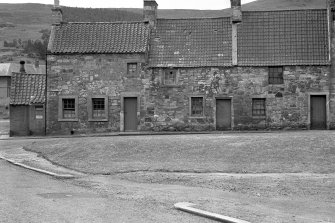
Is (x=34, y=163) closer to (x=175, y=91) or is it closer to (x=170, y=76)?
(x=175, y=91)

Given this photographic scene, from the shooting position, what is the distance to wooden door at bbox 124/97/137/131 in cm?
3756

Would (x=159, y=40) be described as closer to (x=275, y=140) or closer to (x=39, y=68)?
(x=275, y=140)

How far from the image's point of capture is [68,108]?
38375 mm

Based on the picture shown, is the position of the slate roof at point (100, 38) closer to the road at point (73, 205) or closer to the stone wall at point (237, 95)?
the stone wall at point (237, 95)

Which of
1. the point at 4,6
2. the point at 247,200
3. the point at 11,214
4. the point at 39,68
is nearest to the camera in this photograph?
the point at 11,214

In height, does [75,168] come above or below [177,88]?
below

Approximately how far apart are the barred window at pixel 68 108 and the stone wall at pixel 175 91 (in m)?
0.52

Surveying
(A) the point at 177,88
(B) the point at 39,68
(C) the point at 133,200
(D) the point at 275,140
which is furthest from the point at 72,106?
(B) the point at 39,68

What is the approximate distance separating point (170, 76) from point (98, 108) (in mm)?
5711

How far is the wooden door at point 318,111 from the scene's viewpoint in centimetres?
Answer: 3572

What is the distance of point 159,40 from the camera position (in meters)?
38.7

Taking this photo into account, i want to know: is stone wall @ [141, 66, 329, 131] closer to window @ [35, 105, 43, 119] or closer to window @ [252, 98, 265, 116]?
window @ [252, 98, 265, 116]

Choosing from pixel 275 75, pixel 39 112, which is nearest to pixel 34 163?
pixel 39 112

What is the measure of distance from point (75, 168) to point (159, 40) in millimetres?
20197
